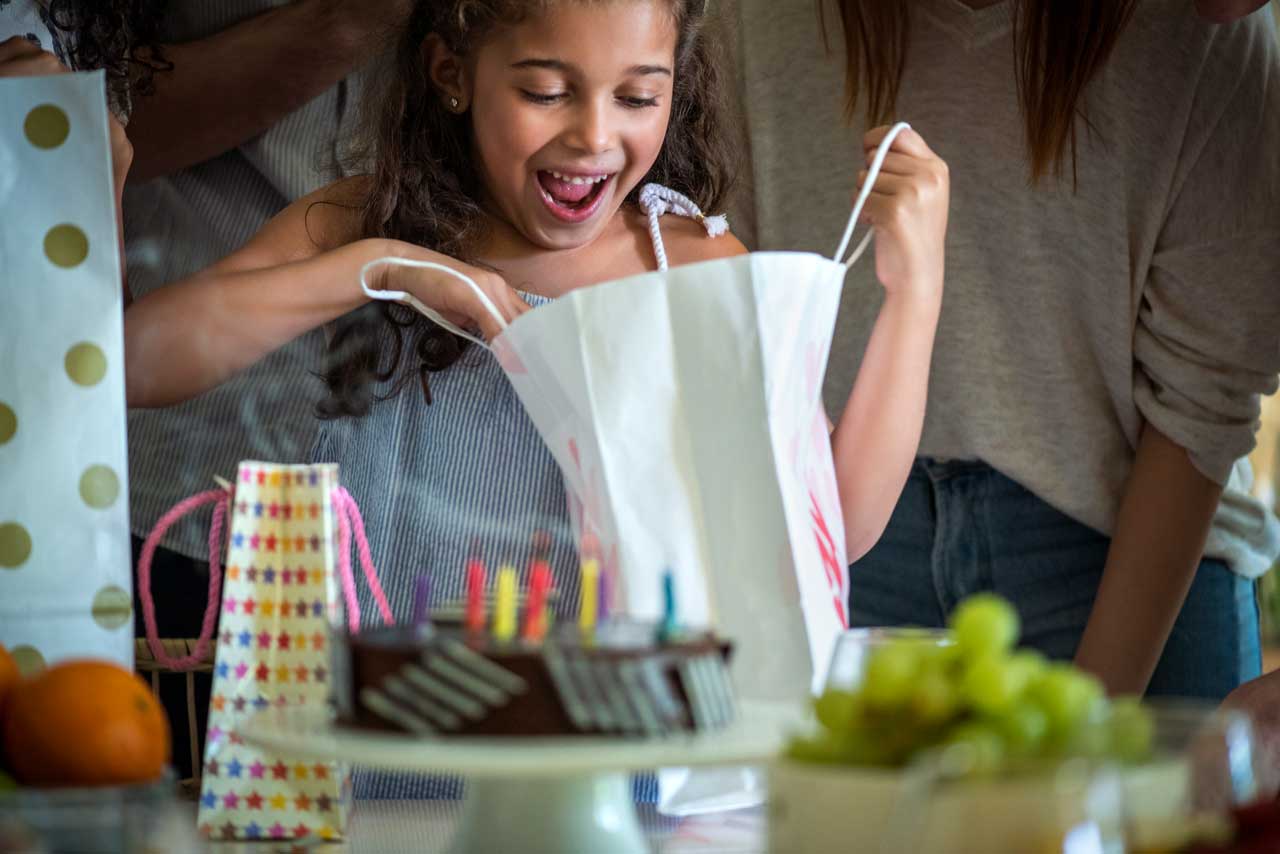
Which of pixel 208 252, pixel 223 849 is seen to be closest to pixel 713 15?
pixel 208 252

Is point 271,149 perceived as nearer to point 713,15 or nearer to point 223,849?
point 713,15

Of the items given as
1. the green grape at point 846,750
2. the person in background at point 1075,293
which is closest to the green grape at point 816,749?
the green grape at point 846,750

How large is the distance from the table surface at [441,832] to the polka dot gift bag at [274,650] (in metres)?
0.02

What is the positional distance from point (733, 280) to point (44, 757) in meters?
0.51

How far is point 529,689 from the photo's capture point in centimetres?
60

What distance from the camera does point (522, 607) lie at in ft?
2.53

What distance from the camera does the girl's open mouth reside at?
1.23 metres

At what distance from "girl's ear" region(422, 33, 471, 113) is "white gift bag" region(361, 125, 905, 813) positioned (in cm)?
45

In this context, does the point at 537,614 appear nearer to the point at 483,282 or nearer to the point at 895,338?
the point at 483,282

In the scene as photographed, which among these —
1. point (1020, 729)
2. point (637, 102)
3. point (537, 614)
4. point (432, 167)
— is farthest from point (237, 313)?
point (1020, 729)

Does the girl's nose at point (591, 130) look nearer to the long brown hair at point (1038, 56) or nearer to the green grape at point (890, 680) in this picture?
the long brown hair at point (1038, 56)

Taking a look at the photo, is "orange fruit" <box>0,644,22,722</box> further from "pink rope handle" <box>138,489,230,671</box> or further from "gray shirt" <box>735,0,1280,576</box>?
"gray shirt" <box>735,0,1280,576</box>

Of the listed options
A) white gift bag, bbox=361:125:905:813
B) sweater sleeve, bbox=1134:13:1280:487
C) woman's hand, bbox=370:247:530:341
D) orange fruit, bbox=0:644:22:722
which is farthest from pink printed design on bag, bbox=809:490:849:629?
sweater sleeve, bbox=1134:13:1280:487

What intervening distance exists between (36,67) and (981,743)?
784mm
